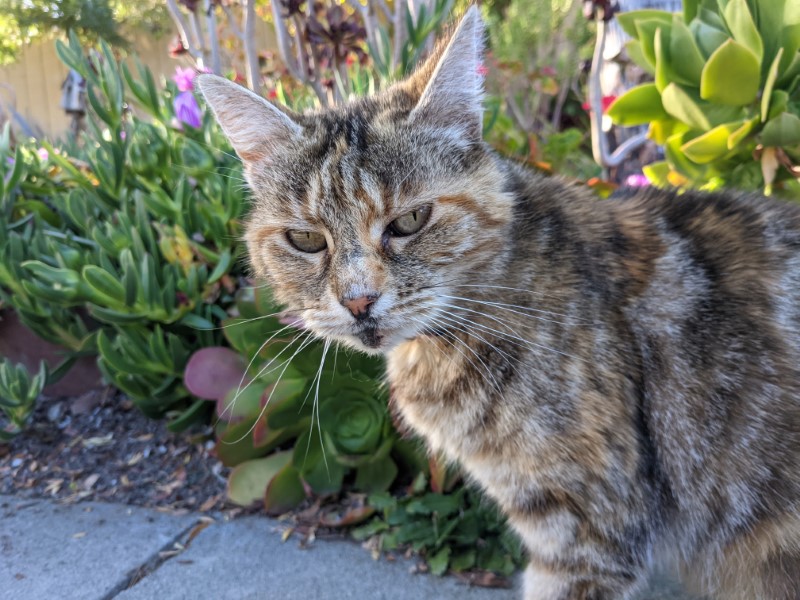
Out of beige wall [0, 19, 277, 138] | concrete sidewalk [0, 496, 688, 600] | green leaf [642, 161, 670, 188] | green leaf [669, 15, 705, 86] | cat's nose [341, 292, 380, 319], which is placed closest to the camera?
cat's nose [341, 292, 380, 319]

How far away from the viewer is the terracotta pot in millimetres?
2561

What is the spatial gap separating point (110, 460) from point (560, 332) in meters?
1.70

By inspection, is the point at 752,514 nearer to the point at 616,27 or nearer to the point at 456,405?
the point at 456,405

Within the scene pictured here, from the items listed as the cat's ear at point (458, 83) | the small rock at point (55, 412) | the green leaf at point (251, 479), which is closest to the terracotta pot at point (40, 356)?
the small rock at point (55, 412)

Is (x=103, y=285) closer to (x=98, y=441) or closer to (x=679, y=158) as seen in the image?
(x=98, y=441)

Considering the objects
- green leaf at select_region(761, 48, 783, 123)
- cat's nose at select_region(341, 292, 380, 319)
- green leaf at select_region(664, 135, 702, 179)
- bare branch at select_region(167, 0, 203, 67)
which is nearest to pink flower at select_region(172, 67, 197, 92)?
bare branch at select_region(167, 0, 203, 67)

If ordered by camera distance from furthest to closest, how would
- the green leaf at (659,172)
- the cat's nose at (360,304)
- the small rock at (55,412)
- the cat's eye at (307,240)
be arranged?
1. the small rock at (55,412)
2. the green leaf at (659,172)
3. the cat's eye at (307,240)
4. the cat's nose at (360,304)

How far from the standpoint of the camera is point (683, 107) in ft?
6.29

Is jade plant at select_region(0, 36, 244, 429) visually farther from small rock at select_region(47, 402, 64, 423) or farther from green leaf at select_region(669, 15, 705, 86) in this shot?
green leaf at select_region(669, 15, 705, 86)

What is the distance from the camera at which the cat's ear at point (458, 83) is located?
1310 millimetres

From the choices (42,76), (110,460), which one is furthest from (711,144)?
(42,76)

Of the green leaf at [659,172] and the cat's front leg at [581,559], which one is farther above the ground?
the green leaf at [659,172]

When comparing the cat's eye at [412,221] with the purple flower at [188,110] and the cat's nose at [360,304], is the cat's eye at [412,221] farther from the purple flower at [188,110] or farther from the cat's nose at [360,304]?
the purple flower at [188,110]

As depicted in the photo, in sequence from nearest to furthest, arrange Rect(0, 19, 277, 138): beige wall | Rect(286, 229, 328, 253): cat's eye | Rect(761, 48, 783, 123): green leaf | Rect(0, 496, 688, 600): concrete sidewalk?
1. Rect(286, 229, 328, 253): cat's eye
2. Rect(0, 496, 688, 600): concrete sidewalk
3. Rect(761, 48, 783, 123): green leaf
4. Rect(0, 19, 277, 138): beige wall
